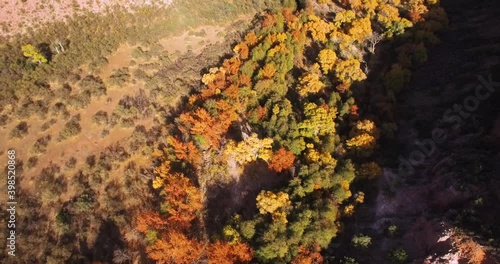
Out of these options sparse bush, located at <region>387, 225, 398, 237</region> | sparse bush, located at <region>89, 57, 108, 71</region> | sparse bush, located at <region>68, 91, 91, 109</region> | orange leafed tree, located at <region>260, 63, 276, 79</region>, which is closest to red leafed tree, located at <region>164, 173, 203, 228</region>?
orange leafed tree, located at <region>260, 63, 276, 79</region>

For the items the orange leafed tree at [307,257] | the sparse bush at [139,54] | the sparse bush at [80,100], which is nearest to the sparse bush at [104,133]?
the sparse bush at [80,100]

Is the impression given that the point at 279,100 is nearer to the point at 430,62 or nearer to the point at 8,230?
the point at 430,62

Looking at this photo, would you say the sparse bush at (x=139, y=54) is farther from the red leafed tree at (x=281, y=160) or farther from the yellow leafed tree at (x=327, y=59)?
the red leafed tree at (x=281, y=160)

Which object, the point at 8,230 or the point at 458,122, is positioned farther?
the point at 458,122

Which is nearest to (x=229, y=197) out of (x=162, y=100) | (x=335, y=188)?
(x=335, y=188)

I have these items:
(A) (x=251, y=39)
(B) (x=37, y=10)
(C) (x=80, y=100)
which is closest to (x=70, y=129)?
(C) (x=80, y=100)

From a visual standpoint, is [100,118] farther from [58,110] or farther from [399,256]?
[399,256]
